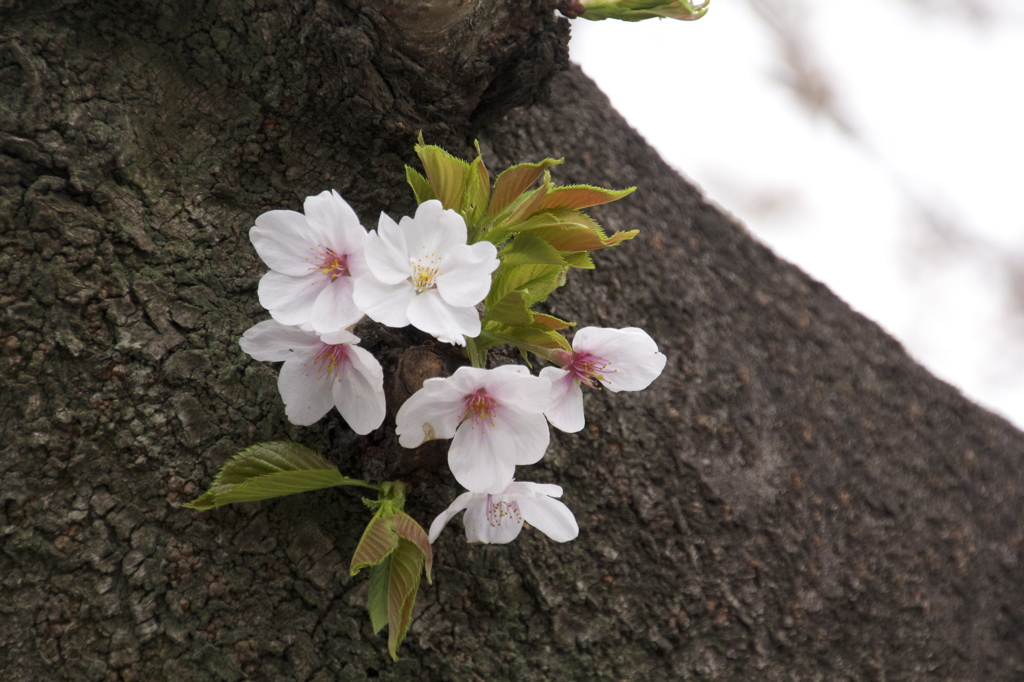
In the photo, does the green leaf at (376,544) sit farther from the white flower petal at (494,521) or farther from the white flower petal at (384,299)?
the white flower petal at (384,299)

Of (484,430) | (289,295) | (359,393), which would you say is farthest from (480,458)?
(289,295)

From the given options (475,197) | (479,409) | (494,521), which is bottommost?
(494,521)

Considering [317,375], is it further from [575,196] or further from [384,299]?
[575,196]

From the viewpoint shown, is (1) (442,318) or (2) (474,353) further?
(2) (474,353)

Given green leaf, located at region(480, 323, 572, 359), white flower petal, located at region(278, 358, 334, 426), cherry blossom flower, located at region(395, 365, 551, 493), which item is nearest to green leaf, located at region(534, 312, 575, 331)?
green leaf, located at region(480, 323, 572, 359)

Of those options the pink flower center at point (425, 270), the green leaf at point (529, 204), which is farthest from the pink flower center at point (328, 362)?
the green leaf at point (529, 204)

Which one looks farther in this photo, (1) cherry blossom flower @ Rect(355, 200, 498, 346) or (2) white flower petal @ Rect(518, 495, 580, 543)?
(2) white flower petal @ Rect(518, 495, 580, 543)

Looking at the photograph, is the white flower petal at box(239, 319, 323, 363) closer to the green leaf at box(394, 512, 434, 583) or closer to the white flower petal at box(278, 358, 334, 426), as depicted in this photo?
the white flower petal at box(278, 358, 334, 426)
